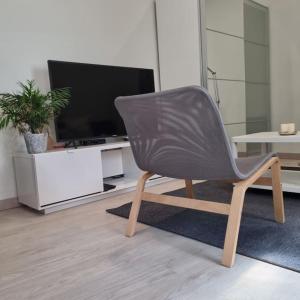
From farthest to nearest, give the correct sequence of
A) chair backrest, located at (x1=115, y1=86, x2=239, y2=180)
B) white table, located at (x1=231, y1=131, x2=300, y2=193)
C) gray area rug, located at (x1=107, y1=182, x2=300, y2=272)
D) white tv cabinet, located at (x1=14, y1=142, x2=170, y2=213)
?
1. white tv cabinet, located at (x1=14, y1=142, x2=170, y2=213)
2. white table, located at (x1=231, y1=131, x2=300, y2=193)
3. gray area rug, located at (x1=107, y1=182, x2=300, y2=272)
4. chair backrest, located at (x1=115, y1=86, x2=239, y2=180)

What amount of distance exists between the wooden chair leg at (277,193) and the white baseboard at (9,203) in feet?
6.46

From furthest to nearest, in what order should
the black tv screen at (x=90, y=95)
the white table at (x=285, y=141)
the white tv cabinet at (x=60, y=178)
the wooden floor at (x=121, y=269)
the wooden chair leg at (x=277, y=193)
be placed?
the black tv screen at (x=90, y=95) → the white tv cabinet at (x=60, y=178) → the white table at (x=285, y=141) → the wooden chair leg at (x=277, y=193) → the wooden floor at (x=121, y=269)

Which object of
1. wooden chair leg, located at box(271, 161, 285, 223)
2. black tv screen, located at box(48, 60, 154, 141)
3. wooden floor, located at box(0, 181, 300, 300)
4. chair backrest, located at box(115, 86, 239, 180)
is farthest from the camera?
black tv screen, located at box(48, 60, 154, 141)

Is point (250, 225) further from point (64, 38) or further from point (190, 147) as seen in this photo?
point (64, 38)

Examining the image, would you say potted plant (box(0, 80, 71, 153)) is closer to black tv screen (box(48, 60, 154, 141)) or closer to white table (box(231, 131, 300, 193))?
black tv screen (box(48, 60, 154, 141))

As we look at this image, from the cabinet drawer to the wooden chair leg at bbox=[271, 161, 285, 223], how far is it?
1.39 m

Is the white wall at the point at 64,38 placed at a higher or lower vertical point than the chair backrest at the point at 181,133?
higher

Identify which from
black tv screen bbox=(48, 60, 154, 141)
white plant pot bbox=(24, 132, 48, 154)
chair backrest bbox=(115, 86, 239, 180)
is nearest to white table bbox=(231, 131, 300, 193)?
chair backrest bbox=(115, 86, 239, 180)

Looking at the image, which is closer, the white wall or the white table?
the white table

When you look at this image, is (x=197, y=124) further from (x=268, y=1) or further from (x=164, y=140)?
(x=268, y=1)

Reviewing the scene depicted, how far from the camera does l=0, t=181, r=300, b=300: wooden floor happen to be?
3.62 feet

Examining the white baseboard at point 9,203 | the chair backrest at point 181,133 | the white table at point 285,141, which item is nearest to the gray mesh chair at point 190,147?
Answer: the chair backrest at point 181,133

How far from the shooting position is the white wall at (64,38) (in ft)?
8.05

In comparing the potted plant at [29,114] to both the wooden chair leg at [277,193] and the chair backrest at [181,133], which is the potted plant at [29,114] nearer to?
the chair backrest at [181,133]
